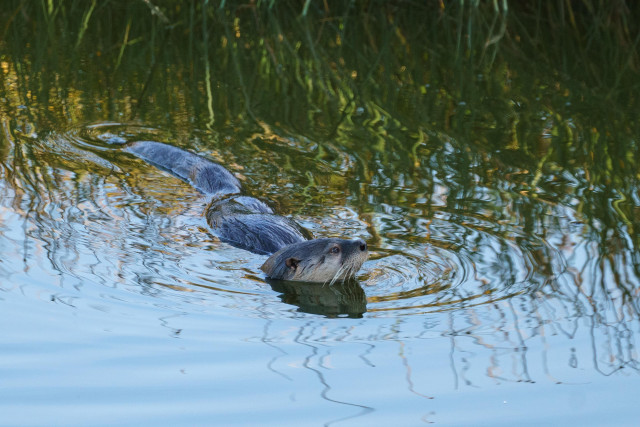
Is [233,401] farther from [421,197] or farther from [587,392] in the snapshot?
[421,197]

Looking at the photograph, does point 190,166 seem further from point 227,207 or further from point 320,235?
point 320,235

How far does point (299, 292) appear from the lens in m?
4.07

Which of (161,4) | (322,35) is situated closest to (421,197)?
(322,35)

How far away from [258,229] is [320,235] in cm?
33

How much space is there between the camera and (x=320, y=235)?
15.6 feet

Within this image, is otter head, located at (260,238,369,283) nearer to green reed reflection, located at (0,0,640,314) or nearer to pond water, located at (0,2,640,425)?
pond water, located at (0,2,640,425)

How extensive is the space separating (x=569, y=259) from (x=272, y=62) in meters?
4.20

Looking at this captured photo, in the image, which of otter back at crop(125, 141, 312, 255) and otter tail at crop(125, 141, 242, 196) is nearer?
otter back at crop(125, 141, 312, 255)

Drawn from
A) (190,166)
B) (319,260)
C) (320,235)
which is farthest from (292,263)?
(190,166)

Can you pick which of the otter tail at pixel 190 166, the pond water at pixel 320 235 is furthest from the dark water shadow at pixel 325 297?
the otter tail at pixel 190 166

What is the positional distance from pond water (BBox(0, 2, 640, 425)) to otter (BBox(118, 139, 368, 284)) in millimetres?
79

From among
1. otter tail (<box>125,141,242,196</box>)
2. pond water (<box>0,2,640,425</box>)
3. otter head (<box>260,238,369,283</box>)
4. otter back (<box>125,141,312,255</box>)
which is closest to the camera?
Answer: pond water (<box>0,2,640,425</box>)

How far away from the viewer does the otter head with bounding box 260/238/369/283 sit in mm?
4039

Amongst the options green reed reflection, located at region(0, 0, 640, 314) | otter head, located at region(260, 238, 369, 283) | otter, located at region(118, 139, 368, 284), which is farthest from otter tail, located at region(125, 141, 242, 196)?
otter head, located at region(260, 238, 369, 283)
